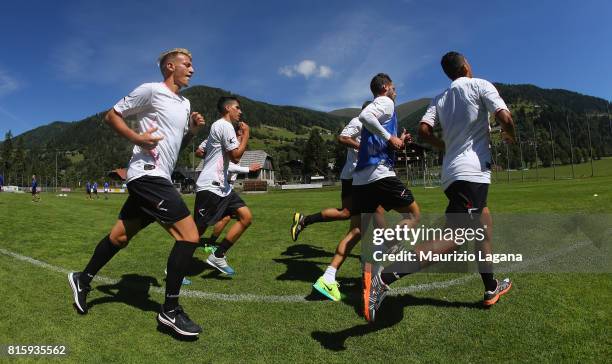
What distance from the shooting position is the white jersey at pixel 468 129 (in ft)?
12.4

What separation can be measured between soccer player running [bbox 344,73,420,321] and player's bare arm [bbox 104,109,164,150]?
2.18 metres

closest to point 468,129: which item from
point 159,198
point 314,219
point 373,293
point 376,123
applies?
point 376,123

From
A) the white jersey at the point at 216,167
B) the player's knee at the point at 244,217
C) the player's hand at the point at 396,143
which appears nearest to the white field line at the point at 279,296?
the player's knee at the point at 244,217

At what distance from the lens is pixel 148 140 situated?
3605 mm

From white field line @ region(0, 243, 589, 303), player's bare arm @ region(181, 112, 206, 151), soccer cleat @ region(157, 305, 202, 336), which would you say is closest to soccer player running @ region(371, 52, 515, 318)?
white field line @ region(0, 243, 589, 303)

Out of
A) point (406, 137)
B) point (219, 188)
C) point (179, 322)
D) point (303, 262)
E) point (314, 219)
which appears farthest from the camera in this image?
point (314, 219)

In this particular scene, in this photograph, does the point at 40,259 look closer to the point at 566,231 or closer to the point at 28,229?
the point at 28,229

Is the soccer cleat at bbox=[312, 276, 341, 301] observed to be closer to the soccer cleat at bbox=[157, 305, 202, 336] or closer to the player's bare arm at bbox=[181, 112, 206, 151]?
the soccer cleat at bbox=[157, 305, 202, 336]

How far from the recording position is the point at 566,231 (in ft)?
23.8

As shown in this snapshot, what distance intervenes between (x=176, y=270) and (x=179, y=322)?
1.52 ft

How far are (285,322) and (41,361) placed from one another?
6.39 ft

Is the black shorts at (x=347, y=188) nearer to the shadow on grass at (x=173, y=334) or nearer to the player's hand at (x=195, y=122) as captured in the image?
the player's hand at (x=195, y=122)

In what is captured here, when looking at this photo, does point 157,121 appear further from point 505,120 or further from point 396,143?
point 505,120

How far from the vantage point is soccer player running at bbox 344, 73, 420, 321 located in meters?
4.36
